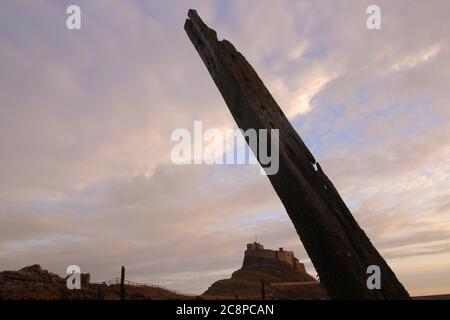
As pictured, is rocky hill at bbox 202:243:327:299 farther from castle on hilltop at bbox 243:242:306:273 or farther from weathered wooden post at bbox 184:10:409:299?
weathered wooden post at bbox 184:10:409:299

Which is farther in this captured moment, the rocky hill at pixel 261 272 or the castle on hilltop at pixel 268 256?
the castle on hilltop at pixel 268 256

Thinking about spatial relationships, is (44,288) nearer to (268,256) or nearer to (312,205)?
(312,205)

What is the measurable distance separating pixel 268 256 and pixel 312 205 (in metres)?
106

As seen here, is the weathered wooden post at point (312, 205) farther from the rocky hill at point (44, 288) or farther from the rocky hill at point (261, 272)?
the rocky hill at point (261, 272)

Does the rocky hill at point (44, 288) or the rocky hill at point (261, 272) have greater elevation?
the rocky hill at point (44, 288)

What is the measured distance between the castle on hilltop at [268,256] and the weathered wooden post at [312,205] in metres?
105

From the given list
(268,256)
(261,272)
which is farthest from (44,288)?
(268,256)

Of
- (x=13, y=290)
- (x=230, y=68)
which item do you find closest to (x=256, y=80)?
(x=230, y=68)

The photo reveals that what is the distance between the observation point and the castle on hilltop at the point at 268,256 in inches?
4038

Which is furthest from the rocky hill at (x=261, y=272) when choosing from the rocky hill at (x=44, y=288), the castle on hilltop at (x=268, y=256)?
the rocky hill at (x=44, y=288)

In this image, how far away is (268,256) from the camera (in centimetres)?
10294

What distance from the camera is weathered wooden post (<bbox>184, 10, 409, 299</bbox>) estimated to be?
129 cm

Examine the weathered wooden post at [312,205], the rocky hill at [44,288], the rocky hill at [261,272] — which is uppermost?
the weathered wooden post at [312,205]

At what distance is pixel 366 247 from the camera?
1387 millimetres
